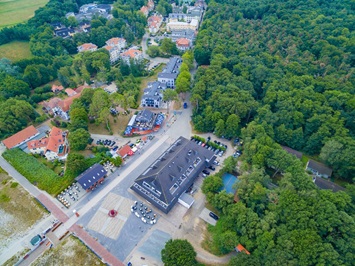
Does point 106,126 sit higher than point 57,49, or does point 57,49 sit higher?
point 57,49

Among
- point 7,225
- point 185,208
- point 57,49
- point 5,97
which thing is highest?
point 57,49

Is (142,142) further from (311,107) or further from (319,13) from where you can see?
(319,13)

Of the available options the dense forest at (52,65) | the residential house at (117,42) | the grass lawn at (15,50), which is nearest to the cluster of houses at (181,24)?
the dense forest at (52,65)

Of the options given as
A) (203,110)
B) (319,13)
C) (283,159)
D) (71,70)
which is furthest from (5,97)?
(319,13)

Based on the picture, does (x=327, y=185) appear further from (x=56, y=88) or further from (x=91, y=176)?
(x=56, y=88)

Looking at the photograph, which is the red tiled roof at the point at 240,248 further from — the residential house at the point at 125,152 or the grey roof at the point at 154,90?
the grey roof at the point at 154,90

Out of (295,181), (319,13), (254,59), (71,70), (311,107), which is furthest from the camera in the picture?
(319,13)

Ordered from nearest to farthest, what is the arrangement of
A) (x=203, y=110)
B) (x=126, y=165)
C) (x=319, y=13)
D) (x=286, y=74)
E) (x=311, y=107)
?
1. (x=126, y=165)
2. (x=311, y=107)
3. (x=203, y=110)
4. (x=286, y=74)
5. (x=319, y=13)
